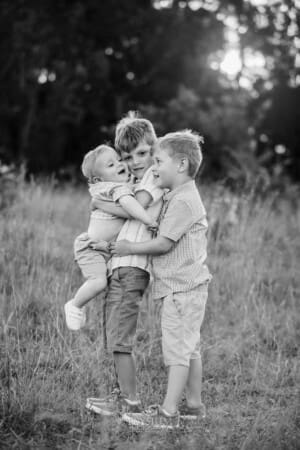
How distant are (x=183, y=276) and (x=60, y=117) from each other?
13704 mm

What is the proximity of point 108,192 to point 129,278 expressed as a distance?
0.49 m

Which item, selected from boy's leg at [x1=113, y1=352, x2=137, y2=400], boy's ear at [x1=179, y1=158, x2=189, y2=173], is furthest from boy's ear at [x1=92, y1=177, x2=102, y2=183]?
boy's leg at [x1=113, y1=352, x2=137, y2=400]

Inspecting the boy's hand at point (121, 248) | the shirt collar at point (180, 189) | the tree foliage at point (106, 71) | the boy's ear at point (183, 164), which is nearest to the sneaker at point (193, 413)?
the boy's hand at point (121, 248)

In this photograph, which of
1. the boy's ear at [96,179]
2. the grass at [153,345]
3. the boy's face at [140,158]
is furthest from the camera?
the boy's ear at [96,179]

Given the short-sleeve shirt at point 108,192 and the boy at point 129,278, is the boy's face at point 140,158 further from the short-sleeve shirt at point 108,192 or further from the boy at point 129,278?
the short-sleeve shirt at point 108,192

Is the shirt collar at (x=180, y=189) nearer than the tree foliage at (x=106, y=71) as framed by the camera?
Yes

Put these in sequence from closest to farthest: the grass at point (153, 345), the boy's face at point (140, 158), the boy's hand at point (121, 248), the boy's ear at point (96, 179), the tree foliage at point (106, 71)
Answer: the grass at point (153, 345), the boy's hand at point (121, 248), the boy's face at point (140, 158), the boy's ear at point (96, 179), the tree foliage at point (106, 71)

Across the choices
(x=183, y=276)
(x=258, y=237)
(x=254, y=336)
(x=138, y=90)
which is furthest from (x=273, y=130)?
(x=183, y=276)

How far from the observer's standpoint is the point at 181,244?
10.1 ft

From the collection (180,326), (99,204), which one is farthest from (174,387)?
(99,204)

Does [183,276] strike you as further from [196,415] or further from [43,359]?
[43,359]

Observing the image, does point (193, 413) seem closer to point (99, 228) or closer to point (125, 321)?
point (125, 321)

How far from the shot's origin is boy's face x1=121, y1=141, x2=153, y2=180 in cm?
312

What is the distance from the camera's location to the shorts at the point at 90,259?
3123 mm
